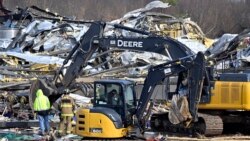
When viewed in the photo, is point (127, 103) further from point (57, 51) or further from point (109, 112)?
point (57, 51)

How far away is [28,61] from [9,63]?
0.96m

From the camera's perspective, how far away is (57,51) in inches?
1356

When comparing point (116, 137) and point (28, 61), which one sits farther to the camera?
point (28, 61)

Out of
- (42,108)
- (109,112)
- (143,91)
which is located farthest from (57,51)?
(109,112)

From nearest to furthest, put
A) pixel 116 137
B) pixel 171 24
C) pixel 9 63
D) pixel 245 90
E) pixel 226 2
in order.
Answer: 1. pixel 116 137
2. pixel 245 90
3. pixel 9 63
4. pixel 171 24
5. pixel 226 2

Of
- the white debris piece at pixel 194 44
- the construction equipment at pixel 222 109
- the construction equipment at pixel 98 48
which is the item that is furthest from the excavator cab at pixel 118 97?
the white debris piece at pixel 194 44

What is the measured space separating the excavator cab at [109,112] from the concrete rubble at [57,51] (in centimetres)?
433

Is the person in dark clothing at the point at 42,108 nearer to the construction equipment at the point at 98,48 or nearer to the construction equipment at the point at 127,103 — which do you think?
the construction equipment at the point at 98,48

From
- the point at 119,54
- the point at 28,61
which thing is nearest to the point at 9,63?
the point at 28,61

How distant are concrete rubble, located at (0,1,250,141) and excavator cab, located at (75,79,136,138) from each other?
433 centimetres

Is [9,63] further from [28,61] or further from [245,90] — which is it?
[245,90]

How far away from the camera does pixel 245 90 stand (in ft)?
59.7

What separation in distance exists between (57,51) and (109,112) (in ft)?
58.8

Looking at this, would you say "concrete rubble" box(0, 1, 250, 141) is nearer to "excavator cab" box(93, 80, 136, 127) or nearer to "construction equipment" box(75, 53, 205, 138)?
"construction equipment" box(75, 53, 205, 138)
